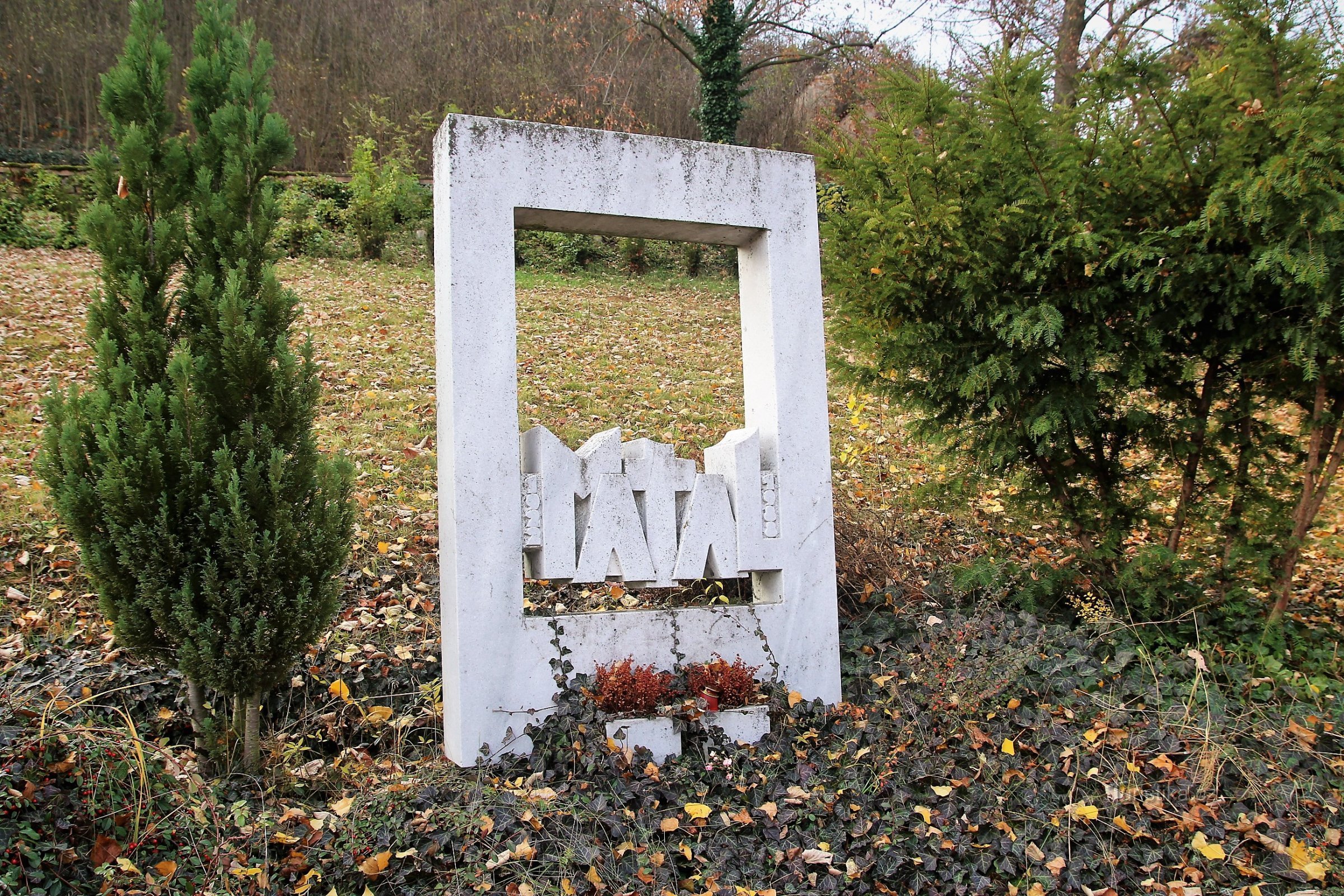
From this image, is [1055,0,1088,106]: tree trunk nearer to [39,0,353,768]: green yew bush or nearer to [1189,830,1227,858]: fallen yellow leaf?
[1189,830,1227,858]: fallen yellow leaf

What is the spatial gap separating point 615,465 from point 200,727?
1.80 m

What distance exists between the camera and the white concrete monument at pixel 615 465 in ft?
11.4

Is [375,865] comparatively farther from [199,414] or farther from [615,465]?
[615,465]

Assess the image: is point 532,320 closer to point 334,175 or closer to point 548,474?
point 548,474

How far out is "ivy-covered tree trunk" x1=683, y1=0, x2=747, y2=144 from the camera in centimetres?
1612

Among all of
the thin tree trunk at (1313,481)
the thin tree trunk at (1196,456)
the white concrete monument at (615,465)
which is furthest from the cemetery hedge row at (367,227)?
the thin tree trunk at (1313,481)

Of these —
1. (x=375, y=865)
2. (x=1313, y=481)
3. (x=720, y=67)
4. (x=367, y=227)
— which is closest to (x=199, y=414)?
(x=375, y=865)

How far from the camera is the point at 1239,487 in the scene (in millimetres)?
4223

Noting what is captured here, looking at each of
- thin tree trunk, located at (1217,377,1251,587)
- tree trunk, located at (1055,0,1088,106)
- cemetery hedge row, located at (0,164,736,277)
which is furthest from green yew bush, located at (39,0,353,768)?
tree trunk, located at (1055,0,1088,106)

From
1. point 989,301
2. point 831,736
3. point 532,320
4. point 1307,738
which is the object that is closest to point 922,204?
point 989,301

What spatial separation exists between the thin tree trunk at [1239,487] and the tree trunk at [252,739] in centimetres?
418

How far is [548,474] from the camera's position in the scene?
364cm

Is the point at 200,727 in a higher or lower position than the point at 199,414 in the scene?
lower

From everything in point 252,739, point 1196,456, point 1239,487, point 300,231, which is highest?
point 300,231
